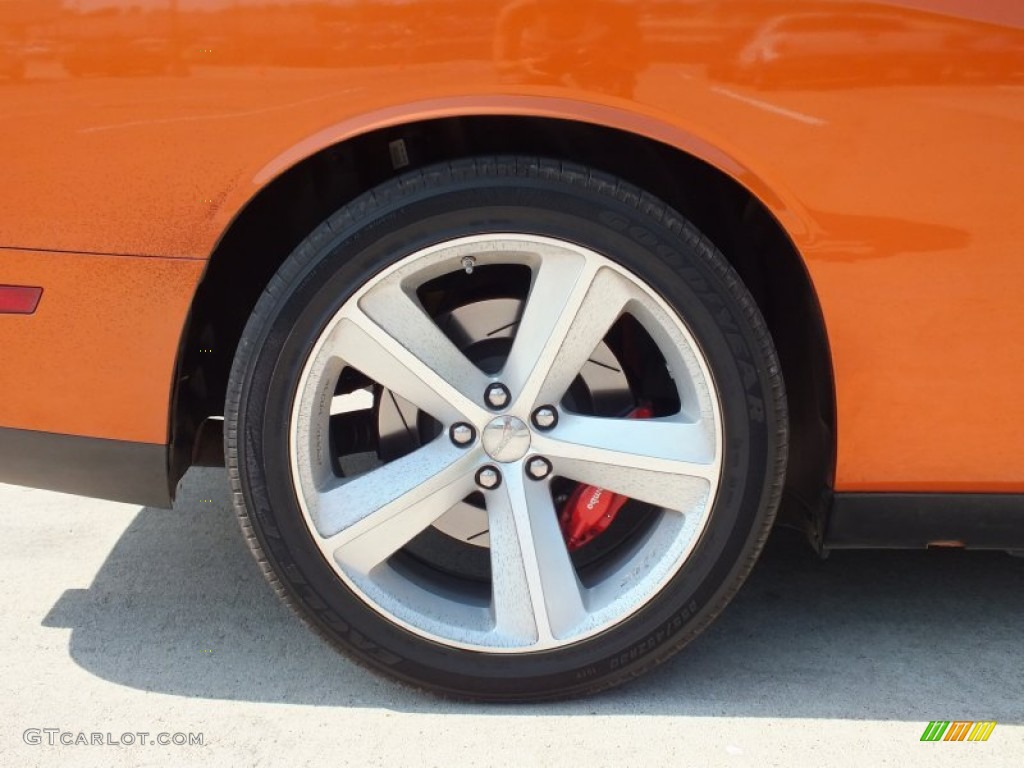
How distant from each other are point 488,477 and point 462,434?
93 mm

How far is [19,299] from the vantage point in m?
1.99

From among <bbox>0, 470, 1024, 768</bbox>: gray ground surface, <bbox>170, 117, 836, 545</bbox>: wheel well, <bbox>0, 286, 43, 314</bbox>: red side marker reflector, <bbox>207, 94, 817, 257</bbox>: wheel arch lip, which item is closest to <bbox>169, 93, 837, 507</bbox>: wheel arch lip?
<bbox>207, 94, 817, 257</bbox>: wheel arch lip

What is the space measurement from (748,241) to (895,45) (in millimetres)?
487

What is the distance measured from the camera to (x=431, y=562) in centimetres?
230

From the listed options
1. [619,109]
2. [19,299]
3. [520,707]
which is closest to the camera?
[619,109]

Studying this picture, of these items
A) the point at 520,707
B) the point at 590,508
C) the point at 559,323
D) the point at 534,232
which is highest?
the point at 534,232

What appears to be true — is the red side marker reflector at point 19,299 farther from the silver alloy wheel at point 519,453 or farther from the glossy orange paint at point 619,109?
the silver alloy wheel at point 519,453

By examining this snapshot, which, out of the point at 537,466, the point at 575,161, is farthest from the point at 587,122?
the point at 537,466

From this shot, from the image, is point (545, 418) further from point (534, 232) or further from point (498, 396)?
point (534, 232)

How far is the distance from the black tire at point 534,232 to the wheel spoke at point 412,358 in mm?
71

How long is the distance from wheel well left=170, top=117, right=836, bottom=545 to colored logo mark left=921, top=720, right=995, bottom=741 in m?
0.40

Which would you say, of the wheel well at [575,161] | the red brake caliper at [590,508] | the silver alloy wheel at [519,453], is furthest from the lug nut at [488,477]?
the wheel well at [575,161]

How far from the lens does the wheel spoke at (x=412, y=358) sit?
79.0 inches

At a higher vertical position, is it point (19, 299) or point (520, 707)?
point (19, 299)
